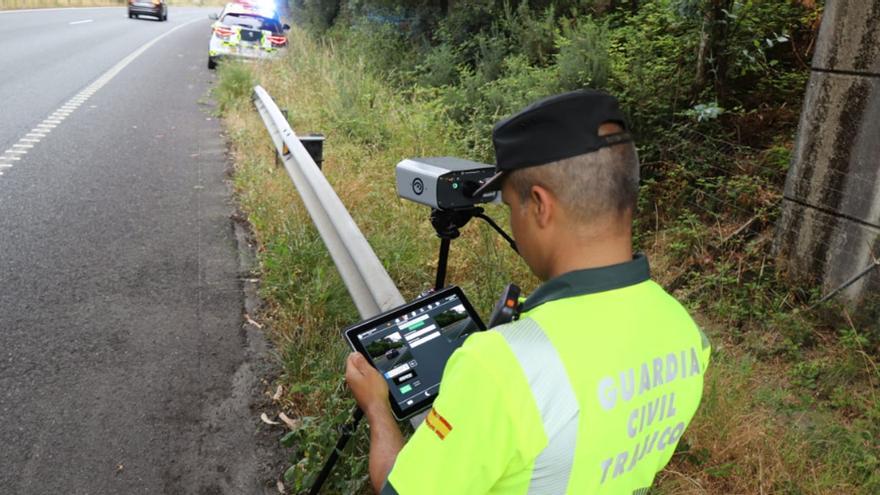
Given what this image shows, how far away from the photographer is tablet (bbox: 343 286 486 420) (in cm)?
194

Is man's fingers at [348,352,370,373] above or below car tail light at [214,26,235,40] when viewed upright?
below

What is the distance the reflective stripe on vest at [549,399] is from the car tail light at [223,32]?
14.9 metres

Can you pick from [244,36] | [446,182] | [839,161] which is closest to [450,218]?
[446,182]

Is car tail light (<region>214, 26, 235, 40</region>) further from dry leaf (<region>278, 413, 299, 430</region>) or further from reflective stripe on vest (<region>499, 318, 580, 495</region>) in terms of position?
reflective stripe on vest (<region>499, 318, 580, 495</region>)

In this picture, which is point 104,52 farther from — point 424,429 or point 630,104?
point 424,429

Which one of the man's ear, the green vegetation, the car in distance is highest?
the car in distance

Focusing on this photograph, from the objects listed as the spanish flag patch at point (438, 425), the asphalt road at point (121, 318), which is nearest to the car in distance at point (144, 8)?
the asphalt road at point (121, 318)

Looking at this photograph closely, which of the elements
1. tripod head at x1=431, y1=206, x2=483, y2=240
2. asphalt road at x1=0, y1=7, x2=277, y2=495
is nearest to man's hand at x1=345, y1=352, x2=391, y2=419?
tripod head at x1=431, y1=206, x2=483, y2=240

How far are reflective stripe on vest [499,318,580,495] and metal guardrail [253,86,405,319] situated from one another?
5.27 feet

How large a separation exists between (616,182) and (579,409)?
477 millimetres

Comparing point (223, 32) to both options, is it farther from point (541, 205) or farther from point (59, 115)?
point (541, 205)

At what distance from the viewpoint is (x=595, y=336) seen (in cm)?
138

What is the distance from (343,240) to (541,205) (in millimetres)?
2233

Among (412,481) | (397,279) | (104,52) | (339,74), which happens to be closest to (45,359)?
(397,279)
